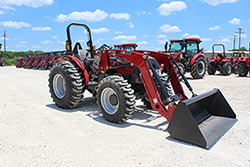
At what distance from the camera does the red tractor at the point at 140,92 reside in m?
3.45

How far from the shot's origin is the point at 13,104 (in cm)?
623

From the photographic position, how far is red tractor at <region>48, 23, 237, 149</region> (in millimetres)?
3447

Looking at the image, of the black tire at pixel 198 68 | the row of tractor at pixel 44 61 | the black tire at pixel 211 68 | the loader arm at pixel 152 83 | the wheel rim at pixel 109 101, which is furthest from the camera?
the row of tractor at pixel 44 61

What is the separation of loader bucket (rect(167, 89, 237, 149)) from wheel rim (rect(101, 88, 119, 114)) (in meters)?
1.44

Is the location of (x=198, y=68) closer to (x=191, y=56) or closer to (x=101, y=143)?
(x=191, y=56)

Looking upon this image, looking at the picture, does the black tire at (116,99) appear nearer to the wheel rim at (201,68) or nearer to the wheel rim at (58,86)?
the wheel rim at (58,86)

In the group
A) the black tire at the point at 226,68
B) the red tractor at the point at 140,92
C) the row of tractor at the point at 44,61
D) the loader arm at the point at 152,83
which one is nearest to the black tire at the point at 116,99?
the red tractor at the point at 140,92

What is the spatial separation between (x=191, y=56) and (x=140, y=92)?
33.2ft

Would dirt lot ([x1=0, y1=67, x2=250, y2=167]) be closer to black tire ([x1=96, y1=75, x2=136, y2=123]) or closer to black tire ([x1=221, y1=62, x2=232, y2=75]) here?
black tire ([x1=96, y1=75, x2=136, y2=123])

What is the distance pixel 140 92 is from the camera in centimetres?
487

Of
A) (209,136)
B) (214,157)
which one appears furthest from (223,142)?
(214,157)

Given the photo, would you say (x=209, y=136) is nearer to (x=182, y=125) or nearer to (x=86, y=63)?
(x=182, y=125)

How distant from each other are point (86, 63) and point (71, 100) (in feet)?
4.07

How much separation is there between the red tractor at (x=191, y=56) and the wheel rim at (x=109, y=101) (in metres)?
8.91
